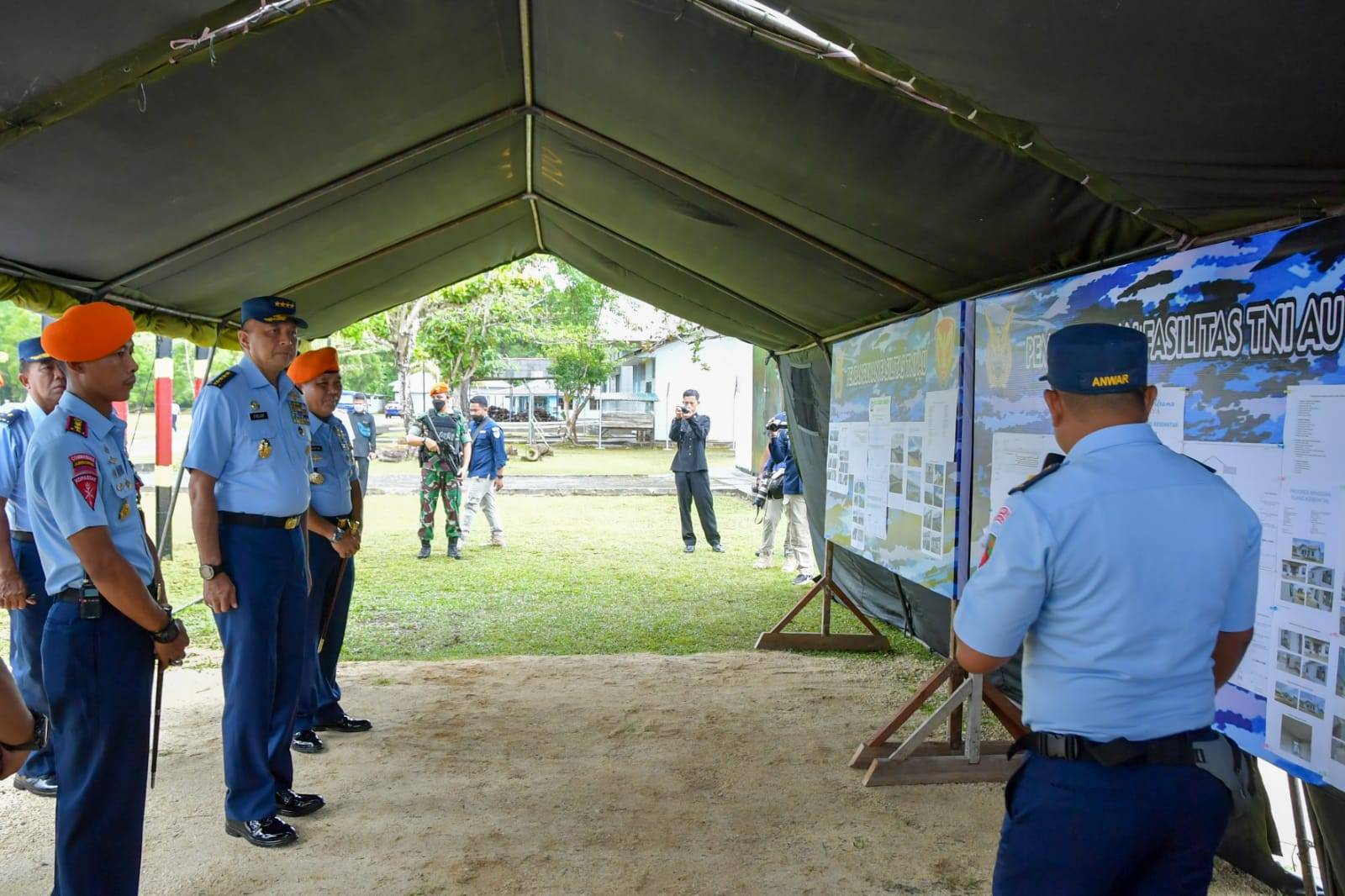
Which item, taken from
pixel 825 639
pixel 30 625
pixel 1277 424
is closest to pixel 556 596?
pixel 825 639

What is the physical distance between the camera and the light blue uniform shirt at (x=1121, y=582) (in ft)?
5.49

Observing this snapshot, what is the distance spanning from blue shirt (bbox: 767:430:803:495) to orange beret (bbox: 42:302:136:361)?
6.92m

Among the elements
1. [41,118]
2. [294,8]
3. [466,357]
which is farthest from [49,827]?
[466,357]

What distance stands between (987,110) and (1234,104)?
0.69m

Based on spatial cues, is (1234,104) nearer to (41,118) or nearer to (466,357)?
(41,118)

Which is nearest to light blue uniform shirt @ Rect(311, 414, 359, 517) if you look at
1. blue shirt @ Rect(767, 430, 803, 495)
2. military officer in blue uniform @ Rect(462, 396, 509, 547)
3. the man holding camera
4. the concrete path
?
blue shirt @ Rect(767, 430, 803, 495)

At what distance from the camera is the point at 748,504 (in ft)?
53.3

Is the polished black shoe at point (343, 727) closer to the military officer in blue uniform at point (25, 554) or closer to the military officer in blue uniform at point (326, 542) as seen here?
the military officer in blue uniform at point (326, 542)

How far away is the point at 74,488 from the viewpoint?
8.13 feet

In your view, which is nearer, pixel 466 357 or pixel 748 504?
pixel 748 504

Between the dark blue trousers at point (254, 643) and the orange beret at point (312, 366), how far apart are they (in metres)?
1.31

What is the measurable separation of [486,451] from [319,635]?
6.14 meters

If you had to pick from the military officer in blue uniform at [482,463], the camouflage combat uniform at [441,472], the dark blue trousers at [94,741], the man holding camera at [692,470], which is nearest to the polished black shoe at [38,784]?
the dark blue trousers at [94,741]

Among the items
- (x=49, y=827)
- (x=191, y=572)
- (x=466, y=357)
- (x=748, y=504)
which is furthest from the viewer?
(x=466, y=357)
